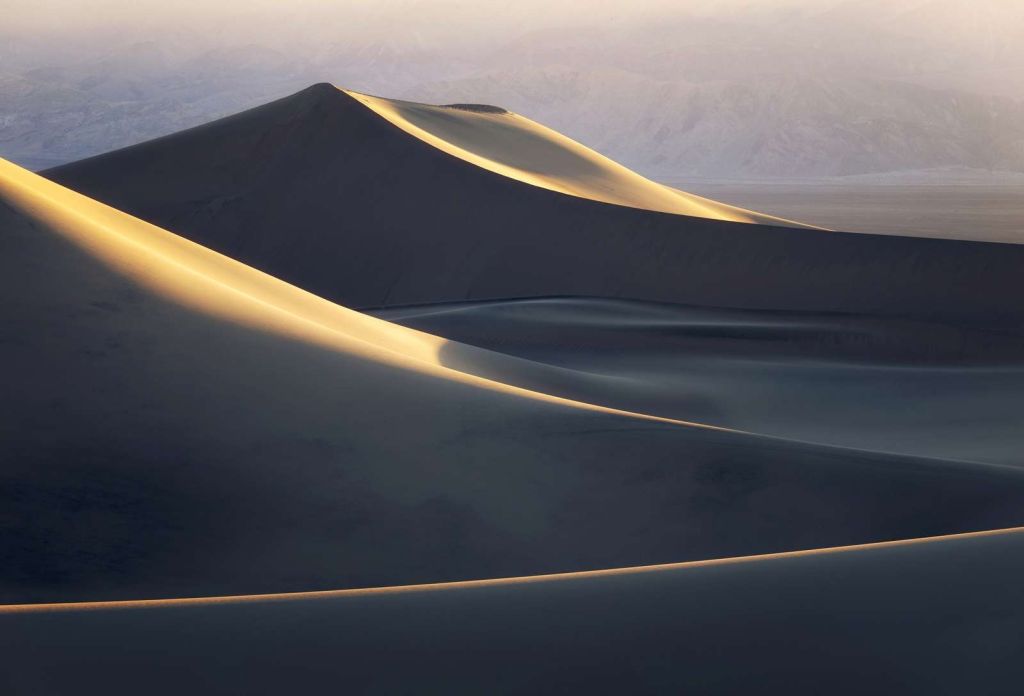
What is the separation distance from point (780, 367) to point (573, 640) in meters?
11.5

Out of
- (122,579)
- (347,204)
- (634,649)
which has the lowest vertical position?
(347,204)

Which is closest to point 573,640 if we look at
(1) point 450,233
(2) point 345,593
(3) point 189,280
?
(2) point 345,593

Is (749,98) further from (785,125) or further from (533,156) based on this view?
(533,156)

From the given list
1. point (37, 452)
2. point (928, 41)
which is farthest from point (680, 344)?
point (928, 41)

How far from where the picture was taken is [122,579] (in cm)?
426

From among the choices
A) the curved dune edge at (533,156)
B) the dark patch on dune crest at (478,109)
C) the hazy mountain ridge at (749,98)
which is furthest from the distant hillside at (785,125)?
the curved dune edge at (533,156)

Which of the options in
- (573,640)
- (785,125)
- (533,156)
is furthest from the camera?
(785,125)

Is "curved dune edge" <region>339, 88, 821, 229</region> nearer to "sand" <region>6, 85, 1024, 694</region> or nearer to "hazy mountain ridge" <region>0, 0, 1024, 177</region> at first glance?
"sand" <region>6, 85, 1024, 694</region>

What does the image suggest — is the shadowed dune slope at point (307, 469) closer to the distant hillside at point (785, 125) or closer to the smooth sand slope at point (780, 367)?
the smooth sand slope at point (780, 367)

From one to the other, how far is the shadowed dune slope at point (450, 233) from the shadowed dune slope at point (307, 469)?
1363 centimetres

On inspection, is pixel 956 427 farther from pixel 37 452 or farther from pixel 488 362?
pixel 37 452

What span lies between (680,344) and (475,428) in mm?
9957

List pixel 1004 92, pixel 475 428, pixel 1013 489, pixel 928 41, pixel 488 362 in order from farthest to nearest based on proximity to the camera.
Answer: pixel 928 41, pixel 1004 92, pixel 488 362, pixel 475 428, pixel 1013 489

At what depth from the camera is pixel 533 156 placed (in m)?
32.7
